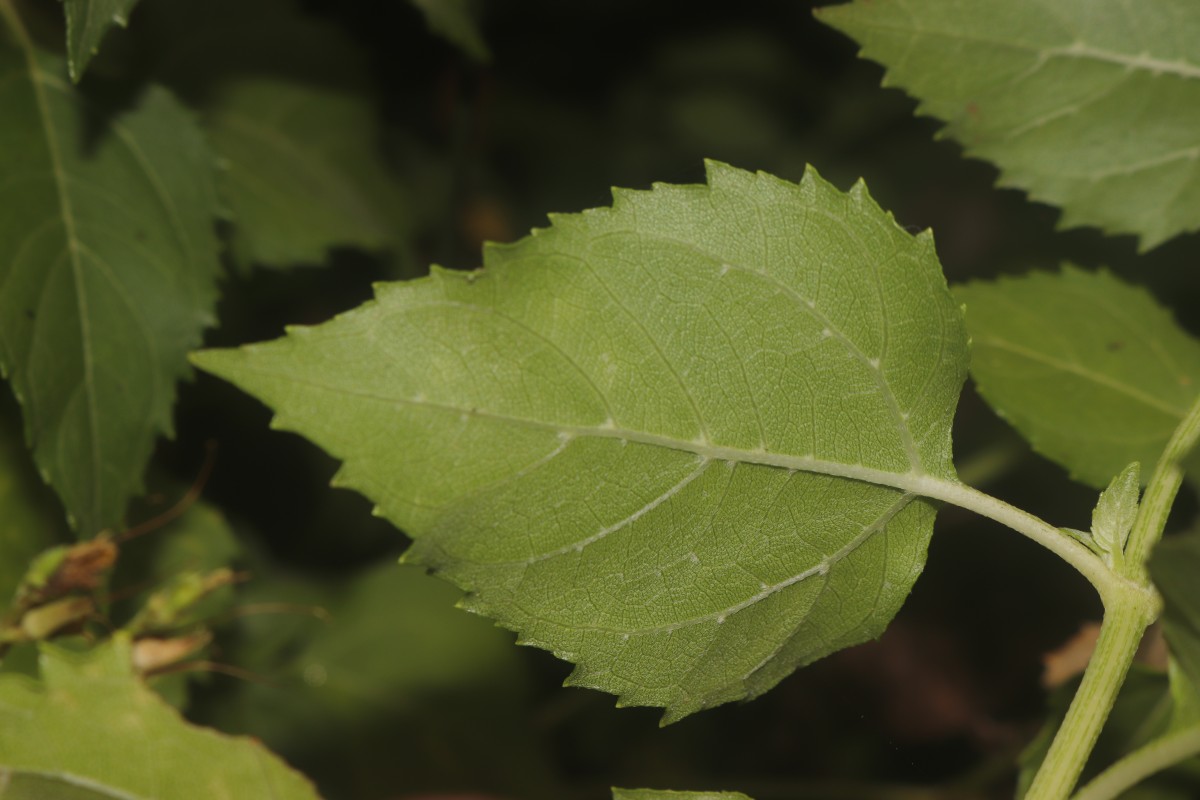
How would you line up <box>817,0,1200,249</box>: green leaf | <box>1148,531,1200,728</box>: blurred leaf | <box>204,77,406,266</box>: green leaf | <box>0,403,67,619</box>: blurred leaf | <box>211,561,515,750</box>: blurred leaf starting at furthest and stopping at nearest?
<box>211,561,515,750</box>: blurred leaf → <box>204,77,406,266</box>: green leaf → <box>0,403,67,619</box>: blurred leaf → <box>817,0,1200,249</box>: green leaf → <box>1148,531,1200,728</box>: blurred leaf

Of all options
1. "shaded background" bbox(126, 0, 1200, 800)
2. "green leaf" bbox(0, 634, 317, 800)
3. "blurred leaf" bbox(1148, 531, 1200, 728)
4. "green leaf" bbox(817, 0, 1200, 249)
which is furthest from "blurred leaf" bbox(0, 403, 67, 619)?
"blurred leaf" bbox(1148, 531, 1200, 728)

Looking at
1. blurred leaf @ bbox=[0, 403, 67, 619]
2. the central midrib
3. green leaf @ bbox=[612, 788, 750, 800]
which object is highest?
the central midrib

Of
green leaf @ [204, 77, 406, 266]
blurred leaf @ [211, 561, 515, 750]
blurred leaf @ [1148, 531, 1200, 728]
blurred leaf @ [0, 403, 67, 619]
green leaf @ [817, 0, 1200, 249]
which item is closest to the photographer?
blurred leaf @ [1148, 531, 1200, 728]

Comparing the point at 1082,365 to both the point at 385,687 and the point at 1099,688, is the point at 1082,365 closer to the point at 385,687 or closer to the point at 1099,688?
the point at 1099,688

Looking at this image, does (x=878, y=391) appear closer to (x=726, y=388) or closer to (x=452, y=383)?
(x=726, y=388)

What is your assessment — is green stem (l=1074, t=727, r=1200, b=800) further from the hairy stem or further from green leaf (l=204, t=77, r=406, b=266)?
green leaf (l=204, t=77, r=406, b=266)

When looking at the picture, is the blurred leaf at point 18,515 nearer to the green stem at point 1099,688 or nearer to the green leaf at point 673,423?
the green leaf at point 673,423

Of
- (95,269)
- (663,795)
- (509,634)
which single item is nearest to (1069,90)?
(663,795)
